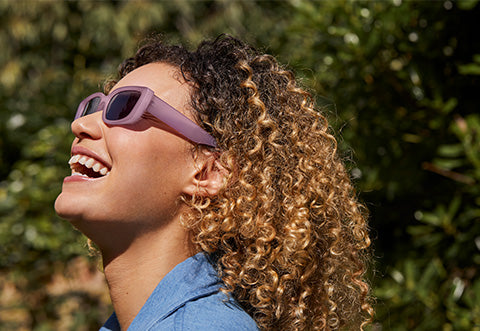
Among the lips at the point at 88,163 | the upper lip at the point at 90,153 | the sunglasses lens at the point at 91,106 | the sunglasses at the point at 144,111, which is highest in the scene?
the sunglasses at the point at 144,111

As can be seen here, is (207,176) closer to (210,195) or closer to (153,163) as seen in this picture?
(210,195)

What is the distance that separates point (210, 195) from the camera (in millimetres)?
1676

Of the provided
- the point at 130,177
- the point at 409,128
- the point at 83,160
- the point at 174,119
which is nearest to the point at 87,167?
the point at 83,160

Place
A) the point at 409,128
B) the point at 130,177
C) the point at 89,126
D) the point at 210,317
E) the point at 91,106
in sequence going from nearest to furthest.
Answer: the point at 210,317 → the point at 130,177 → the point at 89,126 → the point at 91,106 → the point at 409,128

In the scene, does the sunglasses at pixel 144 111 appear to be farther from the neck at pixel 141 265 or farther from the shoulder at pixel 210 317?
the shoulder at pixel 210 317

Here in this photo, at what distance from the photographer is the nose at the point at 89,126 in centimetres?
166

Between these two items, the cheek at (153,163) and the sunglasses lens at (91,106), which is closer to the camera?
the cheek at (153,163)

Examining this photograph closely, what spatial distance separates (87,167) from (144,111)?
0.87 ft

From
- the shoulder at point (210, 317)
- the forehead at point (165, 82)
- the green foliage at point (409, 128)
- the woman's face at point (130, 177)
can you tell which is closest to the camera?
the shoulder at point (210, 317)

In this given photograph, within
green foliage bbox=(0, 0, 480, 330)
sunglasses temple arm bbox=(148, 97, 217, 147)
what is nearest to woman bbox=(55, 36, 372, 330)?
sunglasses temple arm bbox=(148, 97, 217, 147)

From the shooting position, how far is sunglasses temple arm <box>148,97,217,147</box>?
1622mm

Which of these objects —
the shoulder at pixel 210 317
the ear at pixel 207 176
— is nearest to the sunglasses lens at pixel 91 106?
the ear at pixel 207 176

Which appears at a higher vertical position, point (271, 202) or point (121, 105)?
point (121, 105)

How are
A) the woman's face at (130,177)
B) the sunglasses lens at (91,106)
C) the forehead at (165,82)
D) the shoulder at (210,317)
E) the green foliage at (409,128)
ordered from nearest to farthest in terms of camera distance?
the shoulder at (210,317) → the woman's face at (130,177) → the forehead at (165,82) → the sunglasses lens at (91,106) → the green foliage at (409,128)
